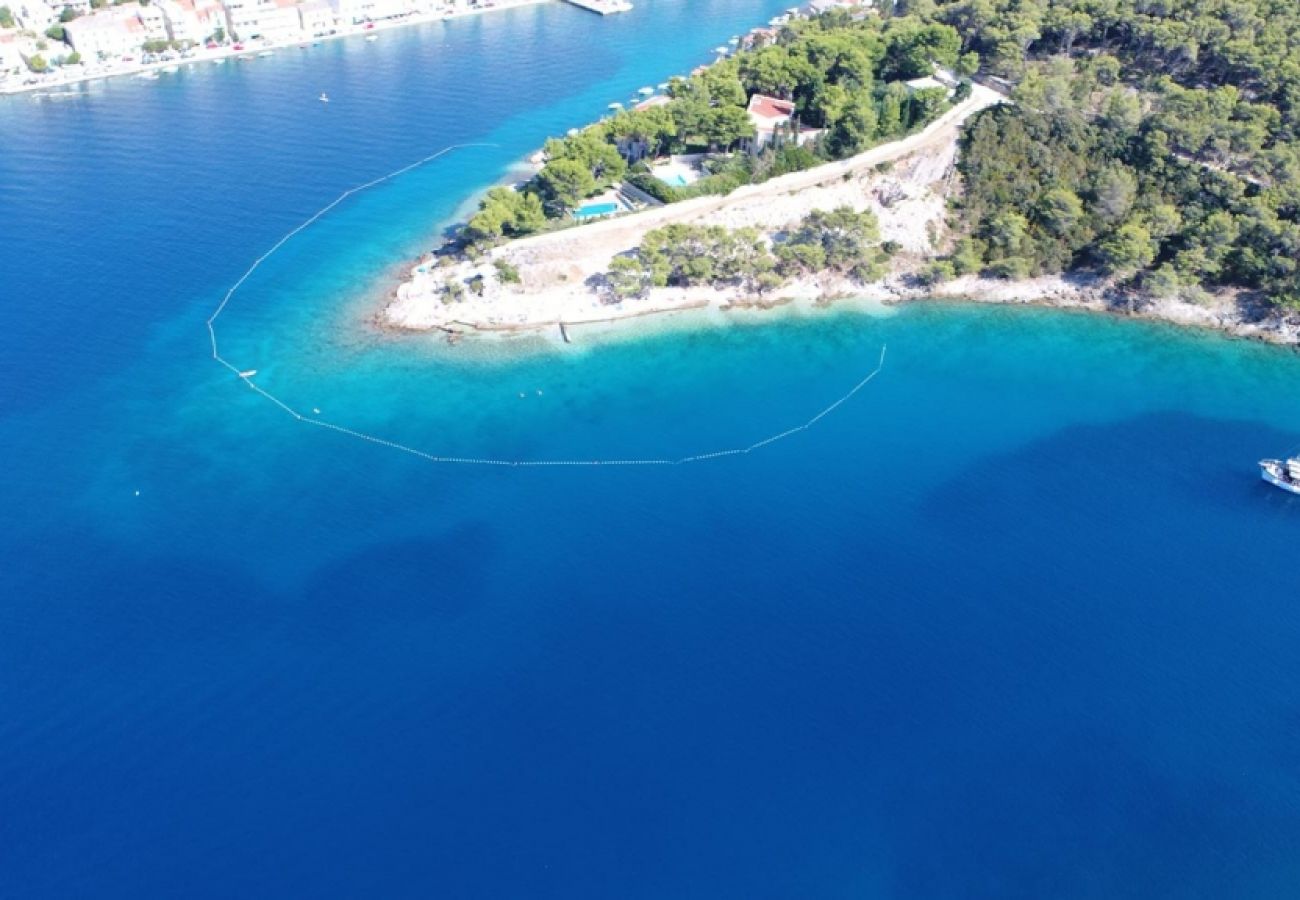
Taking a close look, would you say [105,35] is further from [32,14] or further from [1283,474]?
[1283,474]

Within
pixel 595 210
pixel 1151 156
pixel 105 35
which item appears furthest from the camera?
pixel 105 35

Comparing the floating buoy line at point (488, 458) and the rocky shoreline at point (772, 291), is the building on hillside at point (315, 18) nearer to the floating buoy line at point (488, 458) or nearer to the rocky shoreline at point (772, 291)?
the rocky shoreline at point (772, 291)

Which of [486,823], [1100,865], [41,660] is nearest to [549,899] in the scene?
[486,823]

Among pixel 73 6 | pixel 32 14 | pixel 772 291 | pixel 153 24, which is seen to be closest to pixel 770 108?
pixel 772 291

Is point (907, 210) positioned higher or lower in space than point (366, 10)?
higher

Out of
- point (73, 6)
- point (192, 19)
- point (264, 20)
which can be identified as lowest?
point (73, 6)
